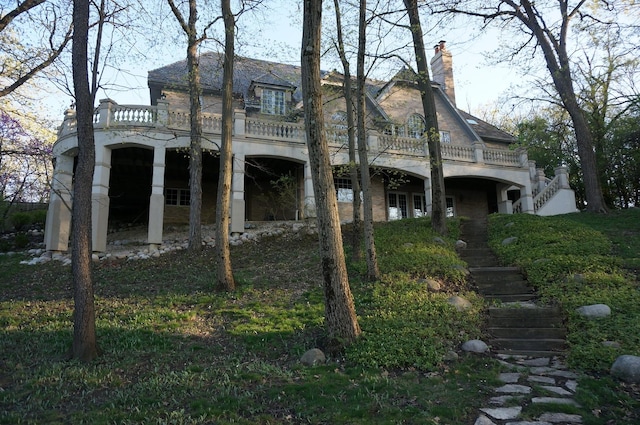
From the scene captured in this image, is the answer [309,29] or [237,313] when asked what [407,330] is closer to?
[237,313]

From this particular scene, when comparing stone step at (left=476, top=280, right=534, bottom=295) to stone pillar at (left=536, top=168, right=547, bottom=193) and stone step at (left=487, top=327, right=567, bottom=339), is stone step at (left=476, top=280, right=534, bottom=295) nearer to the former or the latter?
stone step at (left=487, top=327, right=567, bottom=339)

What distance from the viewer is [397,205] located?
22906 millimetres

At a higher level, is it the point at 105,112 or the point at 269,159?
the point at 105,112

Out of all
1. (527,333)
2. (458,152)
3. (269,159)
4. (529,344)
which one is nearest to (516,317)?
(527,333)

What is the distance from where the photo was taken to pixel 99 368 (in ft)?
19.8

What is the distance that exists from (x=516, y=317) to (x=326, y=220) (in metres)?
3.88

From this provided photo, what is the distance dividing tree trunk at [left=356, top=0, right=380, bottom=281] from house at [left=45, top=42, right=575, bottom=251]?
2.27 m

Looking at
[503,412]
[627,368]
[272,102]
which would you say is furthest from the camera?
[272,102]

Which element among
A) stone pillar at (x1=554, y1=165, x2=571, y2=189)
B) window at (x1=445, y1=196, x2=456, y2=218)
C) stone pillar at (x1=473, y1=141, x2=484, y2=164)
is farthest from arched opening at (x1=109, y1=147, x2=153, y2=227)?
stone pillar at (x1=554, y1=165, x2=571, y2=189)

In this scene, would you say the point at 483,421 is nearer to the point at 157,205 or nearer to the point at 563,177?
the point at 157,205

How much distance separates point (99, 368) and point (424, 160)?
16.8m

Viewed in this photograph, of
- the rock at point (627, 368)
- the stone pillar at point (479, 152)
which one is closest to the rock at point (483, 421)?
the rock at point (627, 368)

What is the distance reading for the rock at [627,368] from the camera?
529cm

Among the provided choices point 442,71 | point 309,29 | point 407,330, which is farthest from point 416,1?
point 442,71
